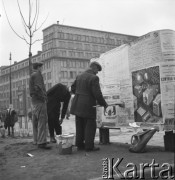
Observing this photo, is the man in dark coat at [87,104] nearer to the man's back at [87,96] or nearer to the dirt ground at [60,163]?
the man's back at [87,96]

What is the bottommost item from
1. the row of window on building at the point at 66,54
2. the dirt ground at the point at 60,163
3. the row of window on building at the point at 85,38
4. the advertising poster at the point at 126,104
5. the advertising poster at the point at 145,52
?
the dirt ground at the point at 60,163

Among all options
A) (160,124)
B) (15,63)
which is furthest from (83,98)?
(15,63)

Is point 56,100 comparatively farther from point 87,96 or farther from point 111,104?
point 87,96

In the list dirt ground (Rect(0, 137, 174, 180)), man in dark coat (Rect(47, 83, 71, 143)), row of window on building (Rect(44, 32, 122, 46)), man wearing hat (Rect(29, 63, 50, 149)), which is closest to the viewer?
dirt ground (Rect(0, 137, 174, 180))

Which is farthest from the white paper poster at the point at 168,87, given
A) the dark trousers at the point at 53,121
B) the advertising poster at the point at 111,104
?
the dark trousers at the point at 53,121

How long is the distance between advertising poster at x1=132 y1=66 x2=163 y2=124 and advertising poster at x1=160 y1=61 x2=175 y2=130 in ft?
0.38

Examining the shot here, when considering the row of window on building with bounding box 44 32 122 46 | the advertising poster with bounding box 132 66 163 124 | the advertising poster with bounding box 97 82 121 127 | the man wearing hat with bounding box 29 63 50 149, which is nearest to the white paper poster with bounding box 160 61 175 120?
the advertising poster with bounding box 132 66 163 124

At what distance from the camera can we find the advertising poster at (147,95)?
6.60 metres

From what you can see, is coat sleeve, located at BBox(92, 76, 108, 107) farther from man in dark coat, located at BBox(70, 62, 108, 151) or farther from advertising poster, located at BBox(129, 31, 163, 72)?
advertising poster, located at BBox(129, 31, 163, 72)

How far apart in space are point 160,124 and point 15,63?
373 feet

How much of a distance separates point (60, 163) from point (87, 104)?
1741 millimetres

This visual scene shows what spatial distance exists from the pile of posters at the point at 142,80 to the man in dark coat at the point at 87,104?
0.77 m

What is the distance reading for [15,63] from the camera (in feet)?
381

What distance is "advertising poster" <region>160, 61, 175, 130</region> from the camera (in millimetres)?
6379
